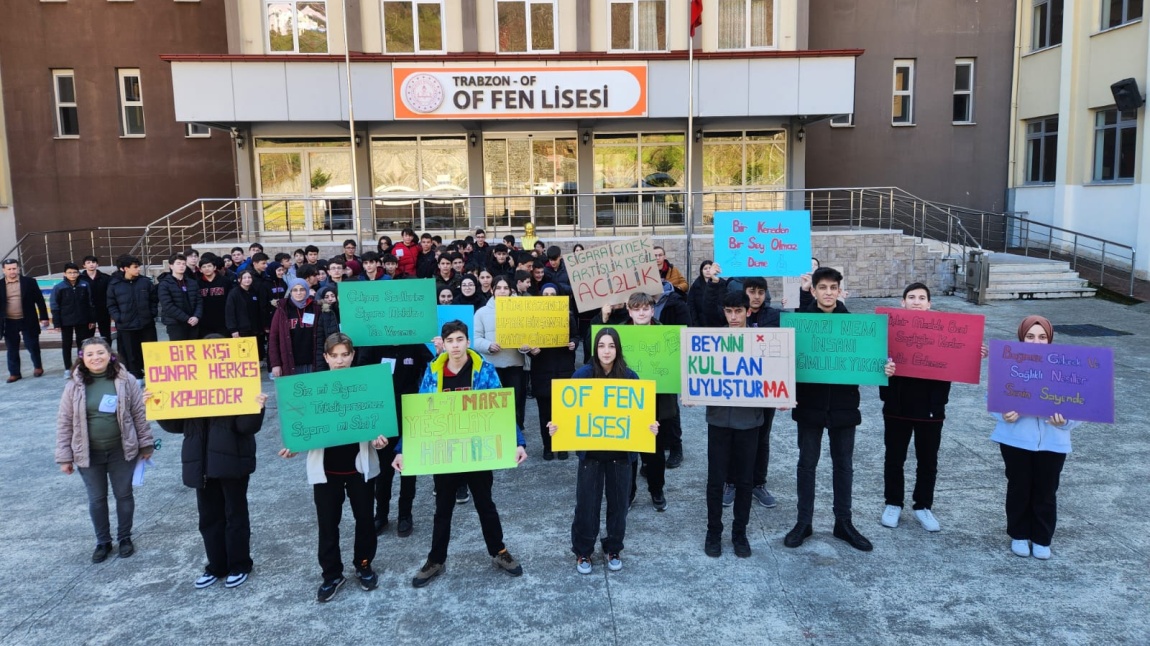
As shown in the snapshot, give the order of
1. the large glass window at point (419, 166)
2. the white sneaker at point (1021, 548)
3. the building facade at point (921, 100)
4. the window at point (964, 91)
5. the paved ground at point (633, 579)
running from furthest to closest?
the window at point (964, 91) < the building facade at point (921, 100) < the large glass window at point (419, 166) < the white sneaker at point (1021, 548) < the paved ground at point (633, 579)

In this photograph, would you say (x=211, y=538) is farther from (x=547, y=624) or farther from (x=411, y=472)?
(x=547, y=624)

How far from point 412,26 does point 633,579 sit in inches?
680

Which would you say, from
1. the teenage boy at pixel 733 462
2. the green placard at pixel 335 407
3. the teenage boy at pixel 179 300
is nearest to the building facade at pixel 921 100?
the teenage boy at pixel 179 300

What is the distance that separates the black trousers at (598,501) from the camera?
17.1ft

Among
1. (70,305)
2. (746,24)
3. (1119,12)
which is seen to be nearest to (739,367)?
(70,305)

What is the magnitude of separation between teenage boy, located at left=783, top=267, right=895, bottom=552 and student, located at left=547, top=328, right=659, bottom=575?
121cm

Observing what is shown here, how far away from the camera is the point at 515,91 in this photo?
56.5ft

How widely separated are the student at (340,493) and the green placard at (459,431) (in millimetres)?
259

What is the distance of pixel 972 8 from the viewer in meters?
→ 22.0

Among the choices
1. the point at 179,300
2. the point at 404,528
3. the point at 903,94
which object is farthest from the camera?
the point at 903,94

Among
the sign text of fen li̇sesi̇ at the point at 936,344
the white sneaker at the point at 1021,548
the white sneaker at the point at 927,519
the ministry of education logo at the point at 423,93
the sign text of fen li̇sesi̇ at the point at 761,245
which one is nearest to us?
the white sneaker at the point at 1021,548

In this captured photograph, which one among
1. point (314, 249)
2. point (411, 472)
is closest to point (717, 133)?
point (314, 249)

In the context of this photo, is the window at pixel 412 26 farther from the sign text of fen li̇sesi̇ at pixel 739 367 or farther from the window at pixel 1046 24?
the window at pixel 1046 24

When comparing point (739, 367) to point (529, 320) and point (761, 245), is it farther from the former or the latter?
point (761, 245)
